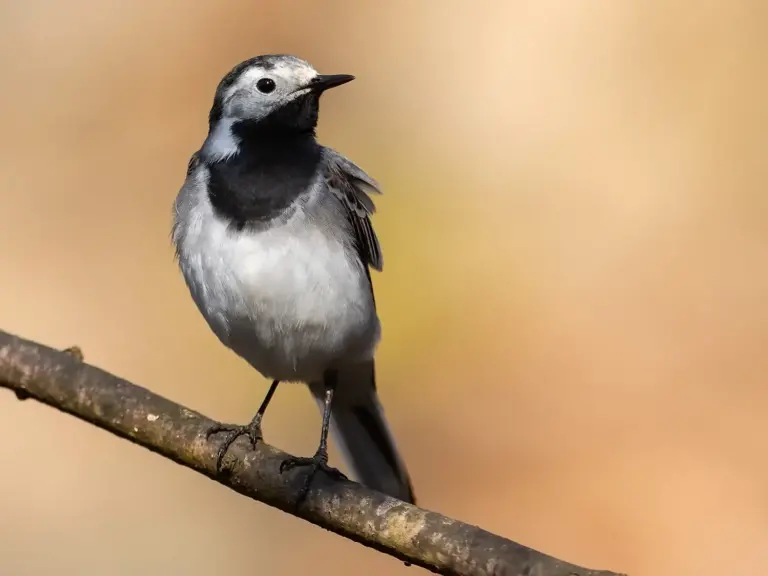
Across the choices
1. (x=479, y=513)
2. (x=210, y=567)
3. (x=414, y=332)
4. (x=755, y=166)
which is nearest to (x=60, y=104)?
(x=414, y=332)

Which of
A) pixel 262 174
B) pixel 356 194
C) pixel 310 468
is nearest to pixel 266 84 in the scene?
pixel 262 174

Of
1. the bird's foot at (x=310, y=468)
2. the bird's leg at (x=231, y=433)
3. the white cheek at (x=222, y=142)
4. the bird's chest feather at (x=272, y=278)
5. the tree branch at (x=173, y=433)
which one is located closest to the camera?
the tree branch at (x=173, y=433)

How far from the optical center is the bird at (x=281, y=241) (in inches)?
157

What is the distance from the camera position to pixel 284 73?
4328mm

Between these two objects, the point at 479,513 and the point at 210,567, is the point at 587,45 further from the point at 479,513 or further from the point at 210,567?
the point at 210,567

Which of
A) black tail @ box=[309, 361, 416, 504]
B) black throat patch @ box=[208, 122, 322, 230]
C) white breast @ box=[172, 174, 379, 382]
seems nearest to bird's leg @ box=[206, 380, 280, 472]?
white breast @ box=[172, 174, 379, 382]

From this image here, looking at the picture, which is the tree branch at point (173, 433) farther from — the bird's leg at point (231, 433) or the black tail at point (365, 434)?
the black tail at point (365, 434)

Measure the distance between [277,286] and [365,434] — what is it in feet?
3.54

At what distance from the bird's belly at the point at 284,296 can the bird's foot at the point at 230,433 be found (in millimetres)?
316

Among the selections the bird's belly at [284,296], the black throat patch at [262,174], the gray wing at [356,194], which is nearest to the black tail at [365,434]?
the bird's belly at [284,296]

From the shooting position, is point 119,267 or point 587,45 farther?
point 587,45

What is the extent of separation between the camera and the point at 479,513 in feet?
22.4

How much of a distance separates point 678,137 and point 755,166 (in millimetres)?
625

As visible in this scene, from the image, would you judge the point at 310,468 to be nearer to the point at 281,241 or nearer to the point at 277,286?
the point at 277,286
